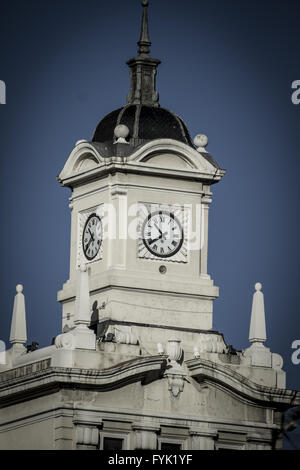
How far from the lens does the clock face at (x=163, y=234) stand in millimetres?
105438

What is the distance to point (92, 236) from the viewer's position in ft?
349

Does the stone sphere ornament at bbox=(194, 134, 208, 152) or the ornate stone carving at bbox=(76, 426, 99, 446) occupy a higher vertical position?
the stone sphere ornament at bbox=(194, 134, 208, 152)

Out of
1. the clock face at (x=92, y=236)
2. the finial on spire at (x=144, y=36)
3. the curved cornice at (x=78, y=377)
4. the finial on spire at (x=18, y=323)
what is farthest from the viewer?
the finial on spire at (x=144, y=36)

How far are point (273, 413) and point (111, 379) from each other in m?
6.94

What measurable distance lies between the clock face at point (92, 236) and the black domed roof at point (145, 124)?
288 cm

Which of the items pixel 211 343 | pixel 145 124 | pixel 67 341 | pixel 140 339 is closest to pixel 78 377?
pixel 67 341

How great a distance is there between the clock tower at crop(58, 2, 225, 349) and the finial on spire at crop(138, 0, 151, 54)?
411 millimetres

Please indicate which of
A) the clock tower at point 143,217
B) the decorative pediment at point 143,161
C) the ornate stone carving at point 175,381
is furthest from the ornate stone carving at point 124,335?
the decorative pediment at point 143,161

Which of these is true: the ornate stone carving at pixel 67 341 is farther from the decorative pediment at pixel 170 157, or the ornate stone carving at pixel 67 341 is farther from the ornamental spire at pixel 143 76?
the ornamental spire at pixel 143 76

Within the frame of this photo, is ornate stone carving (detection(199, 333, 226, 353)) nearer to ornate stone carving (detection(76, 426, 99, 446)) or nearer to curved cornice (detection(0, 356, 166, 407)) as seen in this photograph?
curved cornice (detection(0, 356, 166, 407))

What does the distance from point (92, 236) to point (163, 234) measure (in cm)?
261

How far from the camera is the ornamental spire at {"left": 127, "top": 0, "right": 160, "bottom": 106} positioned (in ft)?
352

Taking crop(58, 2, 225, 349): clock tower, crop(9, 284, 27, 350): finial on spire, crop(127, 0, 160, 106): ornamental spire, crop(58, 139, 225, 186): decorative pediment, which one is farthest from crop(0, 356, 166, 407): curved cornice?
crop(127, 0, 160, 106): ornamental spire

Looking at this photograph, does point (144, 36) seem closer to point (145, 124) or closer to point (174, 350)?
point (145, 124)
